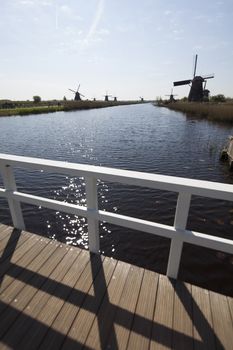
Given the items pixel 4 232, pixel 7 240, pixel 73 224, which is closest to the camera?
pixel 7 240

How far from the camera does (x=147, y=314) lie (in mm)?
2285

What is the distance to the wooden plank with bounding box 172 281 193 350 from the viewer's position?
2.03 meters

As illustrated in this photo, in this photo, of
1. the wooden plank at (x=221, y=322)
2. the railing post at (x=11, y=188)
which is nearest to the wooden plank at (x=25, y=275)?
the railing post at (x=11, y=188)

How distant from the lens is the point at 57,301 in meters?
2.42

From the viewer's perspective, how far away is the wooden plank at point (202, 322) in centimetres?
203

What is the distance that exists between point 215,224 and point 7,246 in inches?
230

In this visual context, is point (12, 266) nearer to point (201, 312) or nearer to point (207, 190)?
point (201, 312)

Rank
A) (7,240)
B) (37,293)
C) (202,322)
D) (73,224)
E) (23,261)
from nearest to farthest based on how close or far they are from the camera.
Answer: (202,322)
(37,293)
(23,261)
(7,240)
(73,224)

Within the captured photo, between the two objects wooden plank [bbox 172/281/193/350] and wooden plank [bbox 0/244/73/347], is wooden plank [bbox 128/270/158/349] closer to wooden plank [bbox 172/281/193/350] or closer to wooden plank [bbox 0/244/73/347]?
wooden plank [bbox 172/281/193/350]

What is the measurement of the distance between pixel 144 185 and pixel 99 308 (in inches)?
54.6

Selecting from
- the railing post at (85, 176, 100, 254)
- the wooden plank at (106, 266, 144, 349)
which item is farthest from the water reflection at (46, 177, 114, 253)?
the wooden plank at (106, 266, 144, 349)

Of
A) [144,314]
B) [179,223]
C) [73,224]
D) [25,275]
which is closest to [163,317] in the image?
[144,314]

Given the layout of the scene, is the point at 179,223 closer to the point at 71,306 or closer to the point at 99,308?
the point at 99,308

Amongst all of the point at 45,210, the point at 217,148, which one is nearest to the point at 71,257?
the point at 45,210
